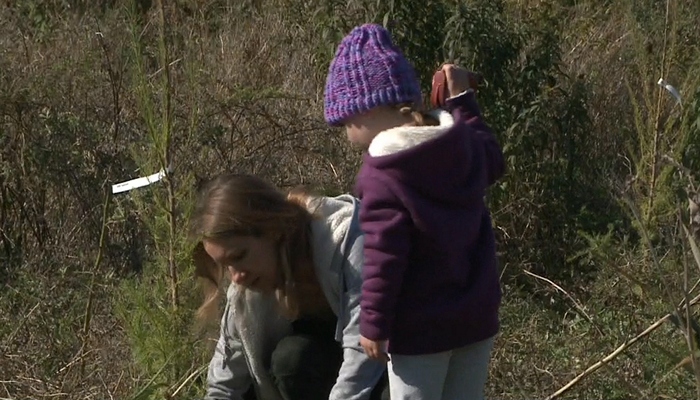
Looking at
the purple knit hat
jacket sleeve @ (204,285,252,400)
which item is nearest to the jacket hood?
the purple knit hat

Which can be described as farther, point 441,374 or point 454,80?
point 454,80

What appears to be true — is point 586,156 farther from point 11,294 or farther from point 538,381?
point 11,294

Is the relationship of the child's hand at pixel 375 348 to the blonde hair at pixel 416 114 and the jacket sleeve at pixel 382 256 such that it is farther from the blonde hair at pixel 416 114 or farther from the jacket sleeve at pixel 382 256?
the blonde hair at pixel 416 114

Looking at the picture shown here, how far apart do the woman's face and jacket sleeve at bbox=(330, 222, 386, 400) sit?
0.19 m

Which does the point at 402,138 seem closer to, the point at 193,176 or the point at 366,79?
the point at 366,79

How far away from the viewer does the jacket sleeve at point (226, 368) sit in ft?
11.4

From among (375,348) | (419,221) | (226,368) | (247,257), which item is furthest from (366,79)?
(226,368)

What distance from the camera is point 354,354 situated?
3141 mm

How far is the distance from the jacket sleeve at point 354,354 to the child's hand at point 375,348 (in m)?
0.25

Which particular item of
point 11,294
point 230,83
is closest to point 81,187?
point 11,294

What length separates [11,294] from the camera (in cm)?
475

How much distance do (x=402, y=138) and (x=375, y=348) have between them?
18.9 inches

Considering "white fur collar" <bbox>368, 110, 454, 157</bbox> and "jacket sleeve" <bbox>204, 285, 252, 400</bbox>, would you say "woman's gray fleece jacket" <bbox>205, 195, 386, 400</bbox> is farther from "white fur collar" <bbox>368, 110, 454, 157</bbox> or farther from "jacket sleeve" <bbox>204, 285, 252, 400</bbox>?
"white fur collar" <bbox>368, 110, 454, 157</bbox>

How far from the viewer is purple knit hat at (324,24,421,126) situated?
301 cm
